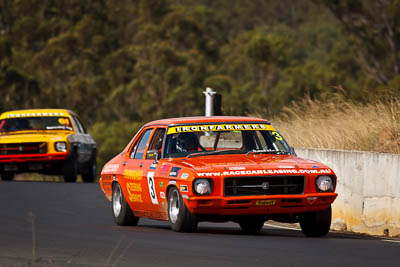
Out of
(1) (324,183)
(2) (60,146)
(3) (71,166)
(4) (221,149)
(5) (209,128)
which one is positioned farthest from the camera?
(3) (71,166)

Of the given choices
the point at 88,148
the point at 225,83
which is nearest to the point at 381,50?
the point at 225,83

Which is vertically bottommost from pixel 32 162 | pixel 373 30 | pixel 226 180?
pixel 32 162

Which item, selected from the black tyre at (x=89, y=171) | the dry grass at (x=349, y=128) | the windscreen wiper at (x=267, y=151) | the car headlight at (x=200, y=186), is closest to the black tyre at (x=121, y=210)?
the windscreen wiper at (x=267, y=151)

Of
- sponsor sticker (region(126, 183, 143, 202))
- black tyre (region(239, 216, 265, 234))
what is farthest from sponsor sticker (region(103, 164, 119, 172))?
black tyre (region(239, 216, 265, 234))

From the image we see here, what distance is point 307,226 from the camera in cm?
1104

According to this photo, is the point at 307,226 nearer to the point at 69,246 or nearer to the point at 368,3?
the point at 69,246

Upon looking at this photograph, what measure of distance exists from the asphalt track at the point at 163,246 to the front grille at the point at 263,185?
50 centimetres

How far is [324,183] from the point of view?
10.8m

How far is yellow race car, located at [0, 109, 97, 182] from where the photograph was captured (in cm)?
2244

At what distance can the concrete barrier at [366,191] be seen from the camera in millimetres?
12125

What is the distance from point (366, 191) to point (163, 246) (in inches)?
158

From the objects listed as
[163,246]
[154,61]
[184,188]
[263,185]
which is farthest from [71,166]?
Result: [154,61]

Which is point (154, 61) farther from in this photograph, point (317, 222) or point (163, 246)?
point (163, 246)

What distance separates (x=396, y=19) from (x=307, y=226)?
133ft
